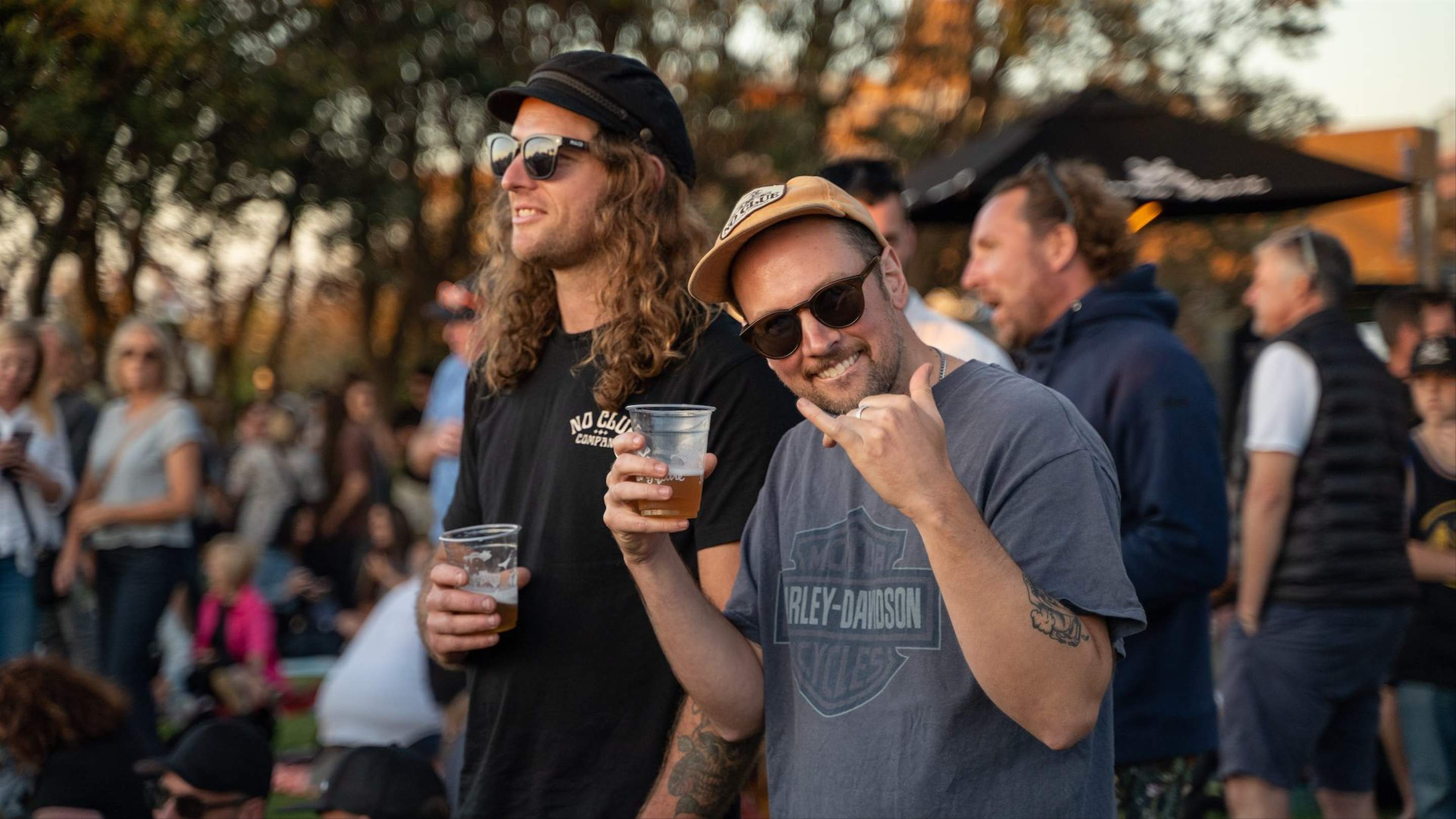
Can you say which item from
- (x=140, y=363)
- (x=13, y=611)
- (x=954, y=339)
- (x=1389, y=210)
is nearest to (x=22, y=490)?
(x=13, y=611)

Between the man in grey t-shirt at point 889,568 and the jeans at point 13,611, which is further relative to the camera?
the jeans at point 13,611

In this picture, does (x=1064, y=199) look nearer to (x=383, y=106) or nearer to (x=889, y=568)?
(x=889, y=568)

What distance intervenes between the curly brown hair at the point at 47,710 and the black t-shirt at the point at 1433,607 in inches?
192

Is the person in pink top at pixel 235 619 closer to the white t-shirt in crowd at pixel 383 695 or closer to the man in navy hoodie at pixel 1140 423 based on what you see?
the white t-shirt in crowd at pixel 383 695

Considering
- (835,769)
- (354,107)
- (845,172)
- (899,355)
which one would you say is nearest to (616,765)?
(835,769)

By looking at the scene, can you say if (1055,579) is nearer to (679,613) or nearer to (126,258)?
(679,613)

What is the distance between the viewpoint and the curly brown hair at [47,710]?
4.12m

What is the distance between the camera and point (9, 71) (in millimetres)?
3049

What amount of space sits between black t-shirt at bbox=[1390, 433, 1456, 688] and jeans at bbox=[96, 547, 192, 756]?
5.59 m

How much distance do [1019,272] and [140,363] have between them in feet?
14.7

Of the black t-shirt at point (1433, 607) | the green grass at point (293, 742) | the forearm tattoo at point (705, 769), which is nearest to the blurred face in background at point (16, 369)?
the green grass at point (293, 742)

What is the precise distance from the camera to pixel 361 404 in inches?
447

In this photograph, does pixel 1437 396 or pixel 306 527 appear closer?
pixel 1437 396

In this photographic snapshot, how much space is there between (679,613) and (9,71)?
2.27 meters
